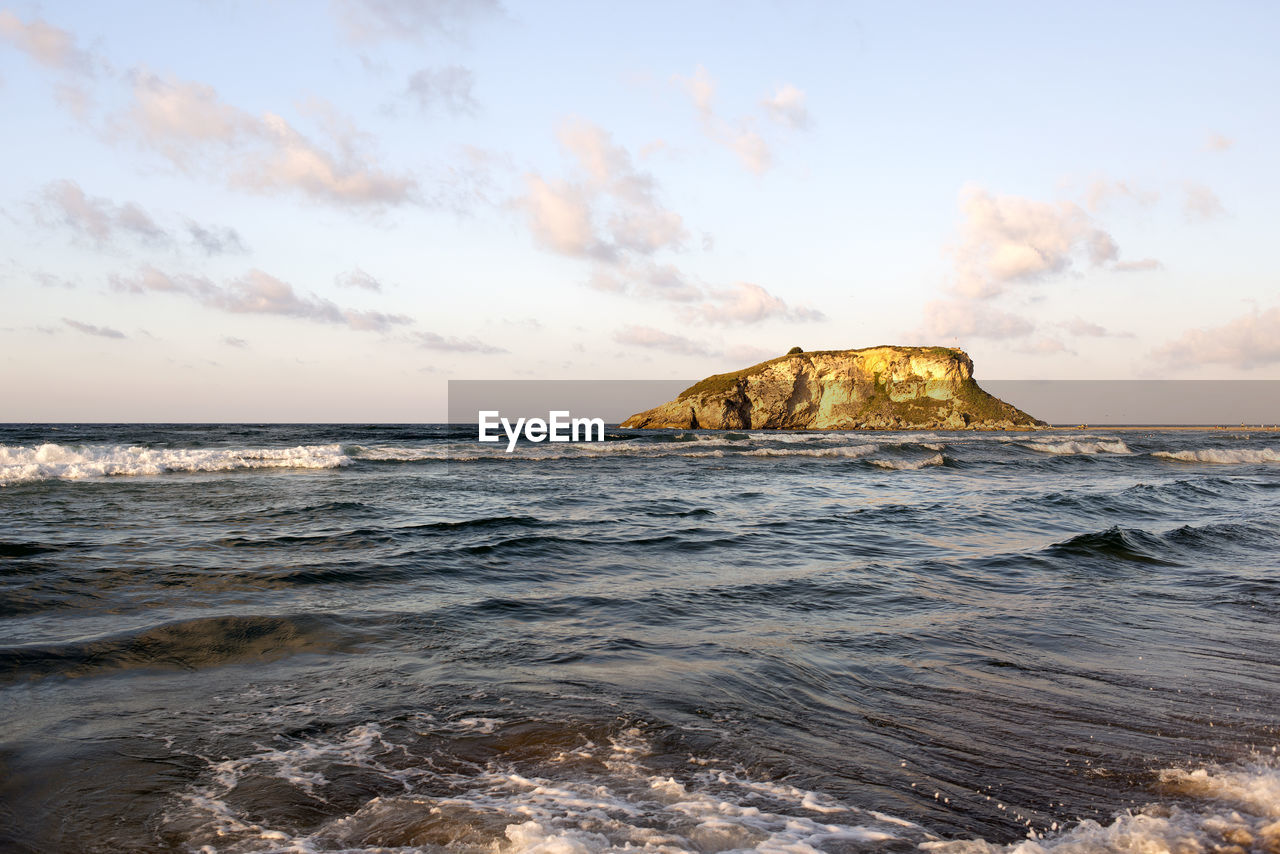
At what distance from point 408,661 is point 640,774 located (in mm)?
2557

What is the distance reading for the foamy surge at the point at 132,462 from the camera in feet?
63.6

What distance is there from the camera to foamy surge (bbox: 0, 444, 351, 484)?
19375 mm

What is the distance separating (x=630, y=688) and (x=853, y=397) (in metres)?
105

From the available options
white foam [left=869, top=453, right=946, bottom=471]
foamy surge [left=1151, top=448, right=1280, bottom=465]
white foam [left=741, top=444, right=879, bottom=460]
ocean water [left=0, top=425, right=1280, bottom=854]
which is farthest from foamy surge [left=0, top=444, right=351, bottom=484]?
foamy surge [left=1151, top=448, right=1280, bottom=465]

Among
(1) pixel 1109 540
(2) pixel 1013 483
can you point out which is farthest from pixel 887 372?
(1) pixel 1109 540

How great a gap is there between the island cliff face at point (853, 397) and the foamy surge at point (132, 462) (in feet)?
252

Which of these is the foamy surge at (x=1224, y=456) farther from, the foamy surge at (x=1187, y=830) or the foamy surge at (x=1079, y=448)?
the foamy surge at (x=1187, y=830)

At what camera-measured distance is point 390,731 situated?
3986mm

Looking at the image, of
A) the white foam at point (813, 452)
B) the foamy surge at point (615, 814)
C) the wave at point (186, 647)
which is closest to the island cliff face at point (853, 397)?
the white foam at point (813, 452)

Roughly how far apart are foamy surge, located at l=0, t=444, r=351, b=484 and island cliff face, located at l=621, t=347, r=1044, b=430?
76.9 meters

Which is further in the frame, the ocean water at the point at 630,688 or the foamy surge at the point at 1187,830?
the ocean water at the point at 630,688

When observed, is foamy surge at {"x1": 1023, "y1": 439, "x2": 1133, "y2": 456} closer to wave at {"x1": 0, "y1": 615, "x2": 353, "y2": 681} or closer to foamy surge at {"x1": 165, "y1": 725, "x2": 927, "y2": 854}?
wave at {"x1": 0, "y1": 615, "x2": 353, "y2": 681}

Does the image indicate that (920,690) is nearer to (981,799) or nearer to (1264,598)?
(981,799)

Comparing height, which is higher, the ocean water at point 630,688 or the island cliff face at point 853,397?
the island cliff face at point 853,397
